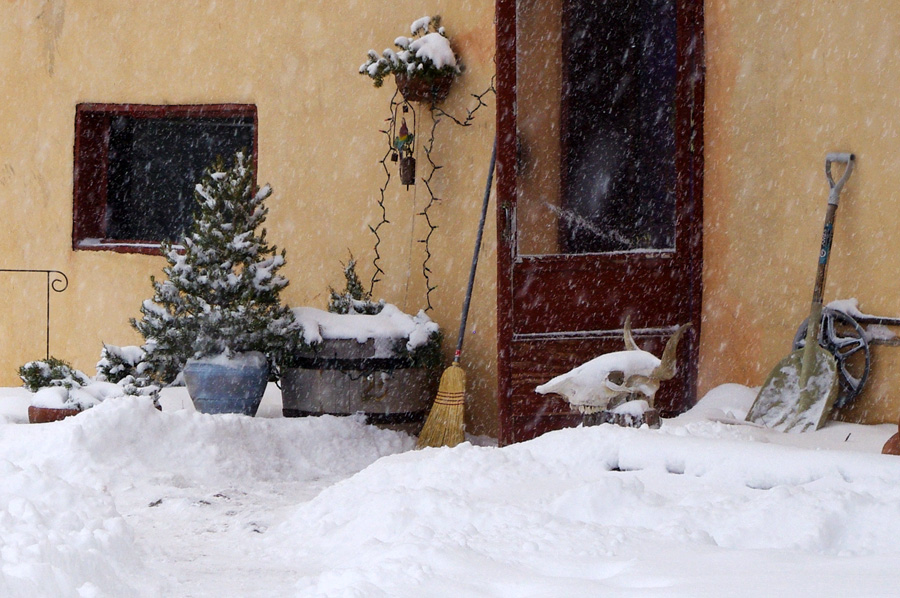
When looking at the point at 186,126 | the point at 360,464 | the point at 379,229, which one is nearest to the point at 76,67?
the point at 186,126

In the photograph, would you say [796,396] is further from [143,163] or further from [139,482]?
[143,163]

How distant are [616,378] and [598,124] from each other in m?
2.89

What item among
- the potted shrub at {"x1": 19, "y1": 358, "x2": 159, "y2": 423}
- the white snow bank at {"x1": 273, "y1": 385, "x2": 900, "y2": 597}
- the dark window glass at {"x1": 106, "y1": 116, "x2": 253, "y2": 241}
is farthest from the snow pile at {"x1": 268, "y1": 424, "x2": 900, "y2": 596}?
the dark window glass at {"x1": 106, "y1": 116, "x2": 253, "y2": 241}

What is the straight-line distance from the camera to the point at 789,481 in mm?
2943

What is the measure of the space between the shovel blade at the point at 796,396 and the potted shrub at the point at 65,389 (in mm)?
3187

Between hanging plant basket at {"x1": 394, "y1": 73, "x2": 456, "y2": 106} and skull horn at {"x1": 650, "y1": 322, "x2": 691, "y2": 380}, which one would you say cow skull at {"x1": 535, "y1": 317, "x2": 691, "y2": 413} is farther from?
hanging plant basket at {"x1": 394, "y1": 73, "x2": 456, "y2": 106}

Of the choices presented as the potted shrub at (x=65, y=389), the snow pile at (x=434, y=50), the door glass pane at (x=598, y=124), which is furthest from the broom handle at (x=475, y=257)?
the potted shrub at (x=65, y=389)

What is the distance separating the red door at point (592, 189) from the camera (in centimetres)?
511

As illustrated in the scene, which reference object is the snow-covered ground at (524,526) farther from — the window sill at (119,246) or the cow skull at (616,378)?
the window sill at (119,246)

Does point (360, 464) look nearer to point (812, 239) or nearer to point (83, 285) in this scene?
point (812, 239)

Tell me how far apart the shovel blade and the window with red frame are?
3.79 m

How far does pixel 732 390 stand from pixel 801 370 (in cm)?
50

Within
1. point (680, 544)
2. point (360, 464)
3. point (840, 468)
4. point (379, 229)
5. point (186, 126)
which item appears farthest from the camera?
point (186, 126)

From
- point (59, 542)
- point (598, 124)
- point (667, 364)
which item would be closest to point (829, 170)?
point (667, 364)
